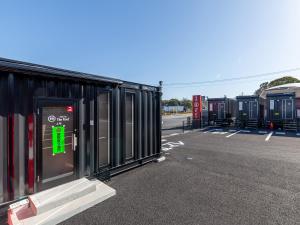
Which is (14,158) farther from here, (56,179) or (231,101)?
(231,101)

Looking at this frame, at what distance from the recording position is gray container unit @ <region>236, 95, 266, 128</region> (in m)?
17.6

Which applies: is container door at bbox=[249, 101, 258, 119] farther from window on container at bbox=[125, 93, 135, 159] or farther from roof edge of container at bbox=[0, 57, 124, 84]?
roof edge of container at bbox=[0, 57, 124, 84]

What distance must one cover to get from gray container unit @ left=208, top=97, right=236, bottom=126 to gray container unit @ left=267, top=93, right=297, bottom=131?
4.01 meters

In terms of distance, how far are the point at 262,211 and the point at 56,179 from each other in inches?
181

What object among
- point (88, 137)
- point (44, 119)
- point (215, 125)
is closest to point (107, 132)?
point (88, 137)

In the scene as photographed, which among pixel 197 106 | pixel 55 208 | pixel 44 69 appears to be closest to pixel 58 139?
pixel 55 208

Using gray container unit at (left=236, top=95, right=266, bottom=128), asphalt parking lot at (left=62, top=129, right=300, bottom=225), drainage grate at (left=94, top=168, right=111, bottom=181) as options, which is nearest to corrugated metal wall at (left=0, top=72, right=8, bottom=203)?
asphalt parking lot at (left=62, top=129, right=300, bottom=225)

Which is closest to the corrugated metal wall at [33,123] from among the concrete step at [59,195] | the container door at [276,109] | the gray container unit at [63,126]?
the gray container unit at [63,126]

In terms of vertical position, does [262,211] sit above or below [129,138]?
below

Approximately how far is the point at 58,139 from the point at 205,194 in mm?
3873

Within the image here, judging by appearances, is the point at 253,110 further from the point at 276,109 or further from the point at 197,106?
the point at 197,106

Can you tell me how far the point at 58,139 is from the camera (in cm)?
436

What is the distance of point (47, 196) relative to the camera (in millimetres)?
3635

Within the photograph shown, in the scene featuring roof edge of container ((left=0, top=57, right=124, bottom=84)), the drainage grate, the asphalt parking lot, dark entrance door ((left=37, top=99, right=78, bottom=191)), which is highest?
roof edge of container ((left=0, top=57, right=124, bottom=84))
